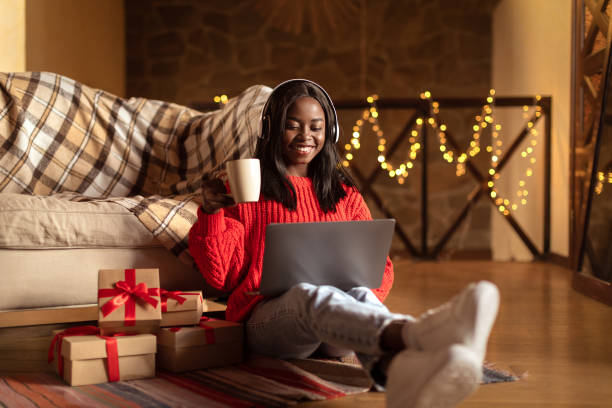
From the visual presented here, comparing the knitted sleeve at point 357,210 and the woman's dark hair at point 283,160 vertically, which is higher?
the woman's dark hair at point 283,160

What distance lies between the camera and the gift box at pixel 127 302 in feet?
5.06

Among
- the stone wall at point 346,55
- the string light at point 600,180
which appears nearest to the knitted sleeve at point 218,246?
the string light at point 600,180

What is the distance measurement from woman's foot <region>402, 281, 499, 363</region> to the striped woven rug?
42cm

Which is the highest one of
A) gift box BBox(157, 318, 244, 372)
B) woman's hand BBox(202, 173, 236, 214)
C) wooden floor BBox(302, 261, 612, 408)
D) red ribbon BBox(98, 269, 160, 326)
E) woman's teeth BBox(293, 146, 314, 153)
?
woman's teeth BBox(293, 146, 314, 153)

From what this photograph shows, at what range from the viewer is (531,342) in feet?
6.56

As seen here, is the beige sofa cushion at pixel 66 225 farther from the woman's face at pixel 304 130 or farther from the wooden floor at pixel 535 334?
the wooden floor at pixel 535 334

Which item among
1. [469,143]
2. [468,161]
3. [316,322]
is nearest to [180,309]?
[316,322]

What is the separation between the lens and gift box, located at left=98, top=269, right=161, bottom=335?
154 centimetres

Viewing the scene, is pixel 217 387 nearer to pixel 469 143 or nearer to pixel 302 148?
pixel 302 148

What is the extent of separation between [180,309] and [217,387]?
0.27 m

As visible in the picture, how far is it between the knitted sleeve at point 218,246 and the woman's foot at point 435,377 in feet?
2.02

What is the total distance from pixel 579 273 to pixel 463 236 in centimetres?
230

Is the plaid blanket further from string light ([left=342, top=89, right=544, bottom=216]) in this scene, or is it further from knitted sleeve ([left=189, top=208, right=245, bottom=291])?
string light ([left=342, top=89, right=544, bottom=216])

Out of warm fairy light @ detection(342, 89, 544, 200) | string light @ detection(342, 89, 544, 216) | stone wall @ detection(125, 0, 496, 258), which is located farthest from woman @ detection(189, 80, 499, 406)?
stone wall @ detection(125, 0, 496, 258)
